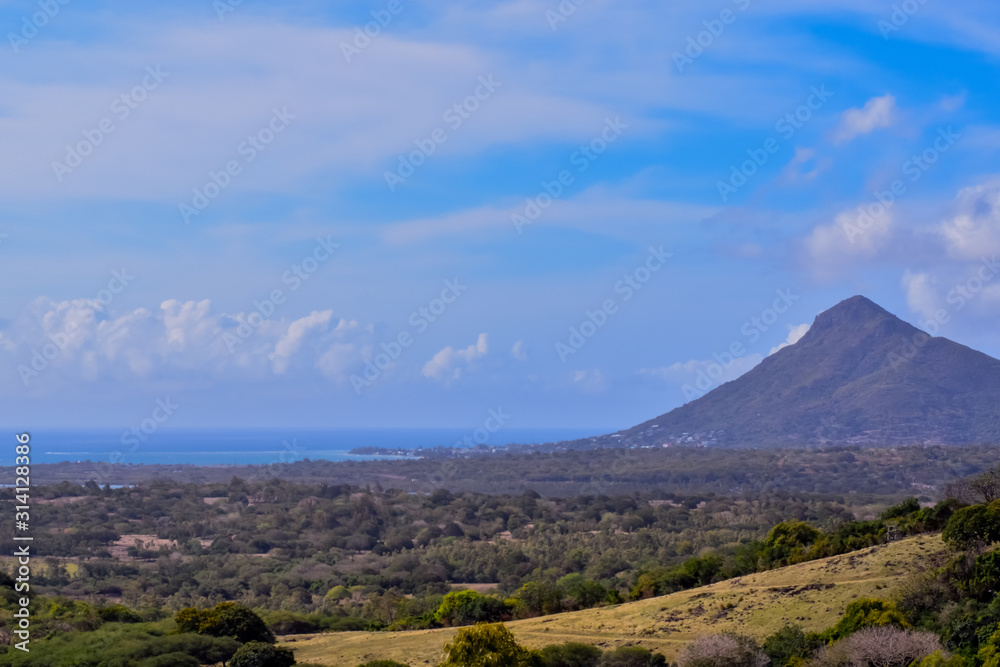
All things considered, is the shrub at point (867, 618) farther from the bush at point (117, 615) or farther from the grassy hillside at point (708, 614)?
the bush at point (117, 615)

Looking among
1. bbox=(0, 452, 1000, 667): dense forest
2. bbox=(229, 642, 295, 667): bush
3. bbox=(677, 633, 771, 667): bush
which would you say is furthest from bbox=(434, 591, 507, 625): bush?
bbox=(677, 633, 771, 667): bush

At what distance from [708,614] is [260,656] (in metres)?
11.7

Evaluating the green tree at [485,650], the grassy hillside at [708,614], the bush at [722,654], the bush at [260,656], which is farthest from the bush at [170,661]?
the bush at [722,654]

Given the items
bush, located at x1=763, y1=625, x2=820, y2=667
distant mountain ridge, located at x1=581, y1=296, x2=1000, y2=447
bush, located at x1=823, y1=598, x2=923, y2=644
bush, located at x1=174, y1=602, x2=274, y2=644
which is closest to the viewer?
bush, located at x1=823, y1=598, x2=923, y2=644

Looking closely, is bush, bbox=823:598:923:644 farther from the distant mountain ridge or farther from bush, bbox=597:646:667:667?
the distant mountain ridge

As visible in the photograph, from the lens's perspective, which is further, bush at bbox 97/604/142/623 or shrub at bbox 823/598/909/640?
bush at bbox 97/604/142/623

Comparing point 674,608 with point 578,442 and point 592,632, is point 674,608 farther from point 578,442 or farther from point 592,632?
point 578,442

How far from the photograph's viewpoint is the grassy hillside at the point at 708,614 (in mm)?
24453

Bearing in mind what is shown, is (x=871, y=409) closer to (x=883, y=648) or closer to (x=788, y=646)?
(x=788, y=646)

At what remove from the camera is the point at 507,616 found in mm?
30516

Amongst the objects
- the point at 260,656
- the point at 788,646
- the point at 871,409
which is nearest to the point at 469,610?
the point at 260,656

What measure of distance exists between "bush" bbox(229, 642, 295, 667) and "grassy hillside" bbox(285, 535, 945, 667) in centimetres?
133

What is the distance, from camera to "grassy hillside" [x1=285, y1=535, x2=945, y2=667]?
24.5m

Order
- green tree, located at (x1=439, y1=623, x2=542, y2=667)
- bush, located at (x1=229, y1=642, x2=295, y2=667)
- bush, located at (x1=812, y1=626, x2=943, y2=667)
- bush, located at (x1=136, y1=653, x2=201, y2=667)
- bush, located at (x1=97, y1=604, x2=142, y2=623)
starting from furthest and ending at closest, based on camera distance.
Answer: bush, located at (x1=97, y1=604, x2=142, y2=623), bush, located at (x1=229, y1=642, x2=295, y2=667), bush, located at (x1=136, y1=653, x2=201, y2=667), green tree, located at (x1=439, y1=623, x2=542, y2=667), bush, located at (x1=812, y1=626, x2=943, y2=667)
